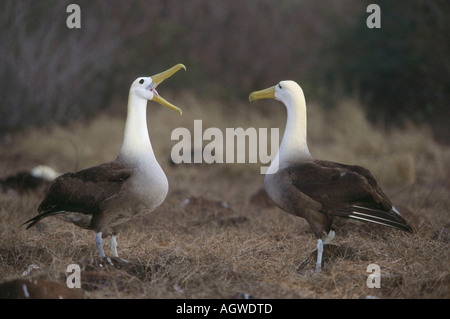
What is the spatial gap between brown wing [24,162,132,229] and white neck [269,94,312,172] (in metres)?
1.07

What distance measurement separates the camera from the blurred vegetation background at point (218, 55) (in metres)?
10.9

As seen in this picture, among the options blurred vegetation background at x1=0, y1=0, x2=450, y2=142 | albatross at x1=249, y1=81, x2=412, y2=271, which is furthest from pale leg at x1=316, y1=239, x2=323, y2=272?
blurred vegetation background at x1=0, y1=0, x2=450, y2=142

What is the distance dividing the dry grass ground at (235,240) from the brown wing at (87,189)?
1.08 ft

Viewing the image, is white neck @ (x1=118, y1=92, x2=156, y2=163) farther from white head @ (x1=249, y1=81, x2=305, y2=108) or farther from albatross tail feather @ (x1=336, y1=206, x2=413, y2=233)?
albatross tail feather @ (x1=336, y1=206, x2=413, y2=233)

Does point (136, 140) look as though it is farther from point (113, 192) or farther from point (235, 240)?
point (235, 240)

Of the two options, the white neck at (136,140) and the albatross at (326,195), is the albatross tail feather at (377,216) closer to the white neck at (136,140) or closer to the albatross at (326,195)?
the albatross at (326,195)

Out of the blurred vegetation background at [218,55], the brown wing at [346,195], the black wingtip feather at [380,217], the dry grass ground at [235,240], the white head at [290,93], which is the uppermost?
the blurred vegetation background at [218,55]

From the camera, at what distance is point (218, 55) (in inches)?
607

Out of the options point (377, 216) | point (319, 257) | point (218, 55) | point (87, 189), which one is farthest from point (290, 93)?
point (218, 55)

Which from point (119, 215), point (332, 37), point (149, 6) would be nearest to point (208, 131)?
point (149, 6)

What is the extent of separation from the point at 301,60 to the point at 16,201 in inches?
433

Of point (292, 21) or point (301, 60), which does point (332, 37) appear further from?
point (292, 21)

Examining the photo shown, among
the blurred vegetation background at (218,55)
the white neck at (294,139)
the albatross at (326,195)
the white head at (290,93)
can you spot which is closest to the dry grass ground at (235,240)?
the albatross at (326,195)

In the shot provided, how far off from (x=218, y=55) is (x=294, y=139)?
37.3ft
